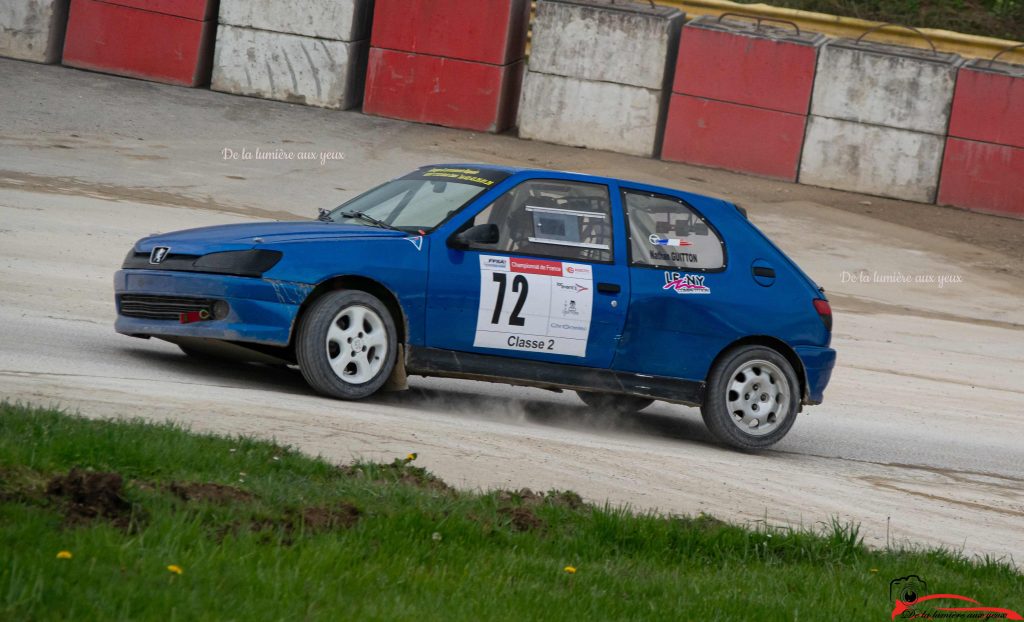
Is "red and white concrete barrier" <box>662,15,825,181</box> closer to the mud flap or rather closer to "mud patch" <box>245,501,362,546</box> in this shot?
the mud flap

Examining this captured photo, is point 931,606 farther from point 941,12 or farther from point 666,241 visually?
point 941,12

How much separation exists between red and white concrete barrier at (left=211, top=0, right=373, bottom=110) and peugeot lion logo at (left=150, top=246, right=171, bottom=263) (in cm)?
1412

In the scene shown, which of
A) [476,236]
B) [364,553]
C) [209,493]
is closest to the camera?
[364,553]

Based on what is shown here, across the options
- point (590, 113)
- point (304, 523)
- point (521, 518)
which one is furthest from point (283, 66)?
point (304, 523)

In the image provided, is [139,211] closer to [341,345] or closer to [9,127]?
[9,127]

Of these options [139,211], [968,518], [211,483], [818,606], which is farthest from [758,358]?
[139,211]

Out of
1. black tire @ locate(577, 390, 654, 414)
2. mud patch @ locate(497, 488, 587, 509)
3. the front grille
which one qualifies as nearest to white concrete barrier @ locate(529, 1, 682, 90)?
black tire @ locate(577, 390, 654, 414)

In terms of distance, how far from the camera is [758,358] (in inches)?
363

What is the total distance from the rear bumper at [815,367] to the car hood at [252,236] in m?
3.01

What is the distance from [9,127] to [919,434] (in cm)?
1350

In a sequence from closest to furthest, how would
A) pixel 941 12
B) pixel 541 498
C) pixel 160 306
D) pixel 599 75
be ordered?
pixel 541 498 < pixel 160 306 < pixel 599 75 < pixel 941 12

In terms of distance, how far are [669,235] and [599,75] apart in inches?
511

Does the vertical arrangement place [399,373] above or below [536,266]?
below

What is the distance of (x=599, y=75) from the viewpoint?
21656 mm
